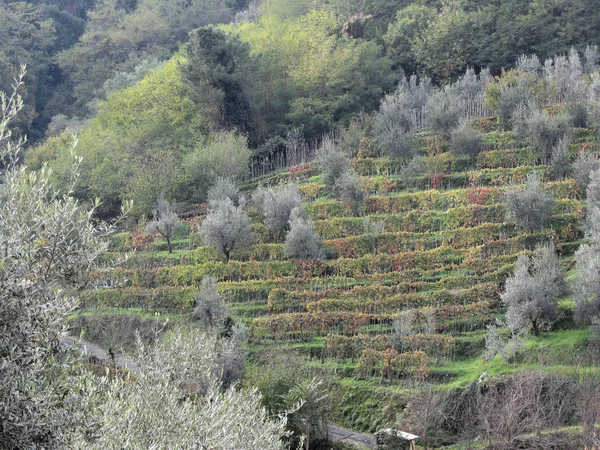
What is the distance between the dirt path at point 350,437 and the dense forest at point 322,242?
45cm

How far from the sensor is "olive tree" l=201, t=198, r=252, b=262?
31.2 meters

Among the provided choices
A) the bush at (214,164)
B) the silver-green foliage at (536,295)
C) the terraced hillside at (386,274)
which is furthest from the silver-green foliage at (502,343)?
the bush at (214,164)

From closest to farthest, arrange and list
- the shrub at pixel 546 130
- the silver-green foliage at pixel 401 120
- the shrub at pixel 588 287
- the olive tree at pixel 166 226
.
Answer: the shrub at pixel 588 287, the shrub at pixel 546 130, the olive tree at pixel 166 226, the silver-green foliage at pixel 401 120

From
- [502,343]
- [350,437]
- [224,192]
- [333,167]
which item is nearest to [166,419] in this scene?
[350,437]

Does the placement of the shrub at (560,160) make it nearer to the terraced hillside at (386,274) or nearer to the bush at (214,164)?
the terraced hillside at (386,274)

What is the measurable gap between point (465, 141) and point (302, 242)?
9719 millimetres

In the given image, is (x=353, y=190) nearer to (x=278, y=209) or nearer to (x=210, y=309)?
(x=278, y=209)

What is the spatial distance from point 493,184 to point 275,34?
24640mm

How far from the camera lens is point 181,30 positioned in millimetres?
72500

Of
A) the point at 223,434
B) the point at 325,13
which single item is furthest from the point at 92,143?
the point at 223,434

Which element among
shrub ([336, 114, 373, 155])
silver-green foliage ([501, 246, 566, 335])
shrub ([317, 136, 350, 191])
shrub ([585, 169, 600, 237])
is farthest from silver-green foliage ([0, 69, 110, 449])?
shrub ([336, 114, 373, 155])

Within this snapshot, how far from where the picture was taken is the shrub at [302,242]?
29.6m

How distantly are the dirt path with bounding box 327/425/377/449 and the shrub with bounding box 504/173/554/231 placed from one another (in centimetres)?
1039

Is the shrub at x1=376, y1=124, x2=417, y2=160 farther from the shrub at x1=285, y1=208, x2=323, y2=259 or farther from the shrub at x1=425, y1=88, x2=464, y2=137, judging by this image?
the shrub at x1=285, y1=208, x2=323, y2=259
